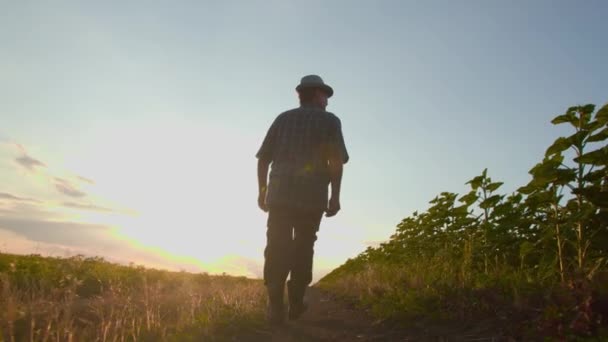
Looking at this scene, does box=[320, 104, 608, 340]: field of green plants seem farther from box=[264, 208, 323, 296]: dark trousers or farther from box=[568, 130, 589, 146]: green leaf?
box=[264, 208, 323, 296]: dark trousers

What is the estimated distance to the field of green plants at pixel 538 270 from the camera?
373cm

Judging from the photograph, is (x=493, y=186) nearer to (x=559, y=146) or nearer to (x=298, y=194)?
(x=559, y=146)

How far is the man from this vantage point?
17.2 feet

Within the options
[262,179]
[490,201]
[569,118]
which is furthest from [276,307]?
[490,201]

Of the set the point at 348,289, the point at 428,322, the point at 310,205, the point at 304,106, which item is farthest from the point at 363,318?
the point at 348,289

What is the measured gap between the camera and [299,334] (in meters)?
4.87

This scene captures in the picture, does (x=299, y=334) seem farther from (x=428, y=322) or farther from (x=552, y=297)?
(x=552, y=297)

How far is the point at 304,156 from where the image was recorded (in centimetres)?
534

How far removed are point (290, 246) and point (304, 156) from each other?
95cm

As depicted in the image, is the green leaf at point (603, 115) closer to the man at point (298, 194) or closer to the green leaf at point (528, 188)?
the green leaf at point (528, 188)

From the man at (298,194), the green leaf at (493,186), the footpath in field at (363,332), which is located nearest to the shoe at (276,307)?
the man at (298,194)

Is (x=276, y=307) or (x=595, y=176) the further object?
(x=276, y=307)

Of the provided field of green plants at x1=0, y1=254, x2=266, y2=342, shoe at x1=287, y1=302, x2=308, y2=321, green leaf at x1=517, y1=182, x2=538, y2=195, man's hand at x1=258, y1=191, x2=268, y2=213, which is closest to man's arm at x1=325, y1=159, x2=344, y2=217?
man's hand at x1=258, y1=191, x2=268, y2=213

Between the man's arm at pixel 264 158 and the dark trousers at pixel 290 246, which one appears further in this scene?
the man's arm at pixel 264 158
